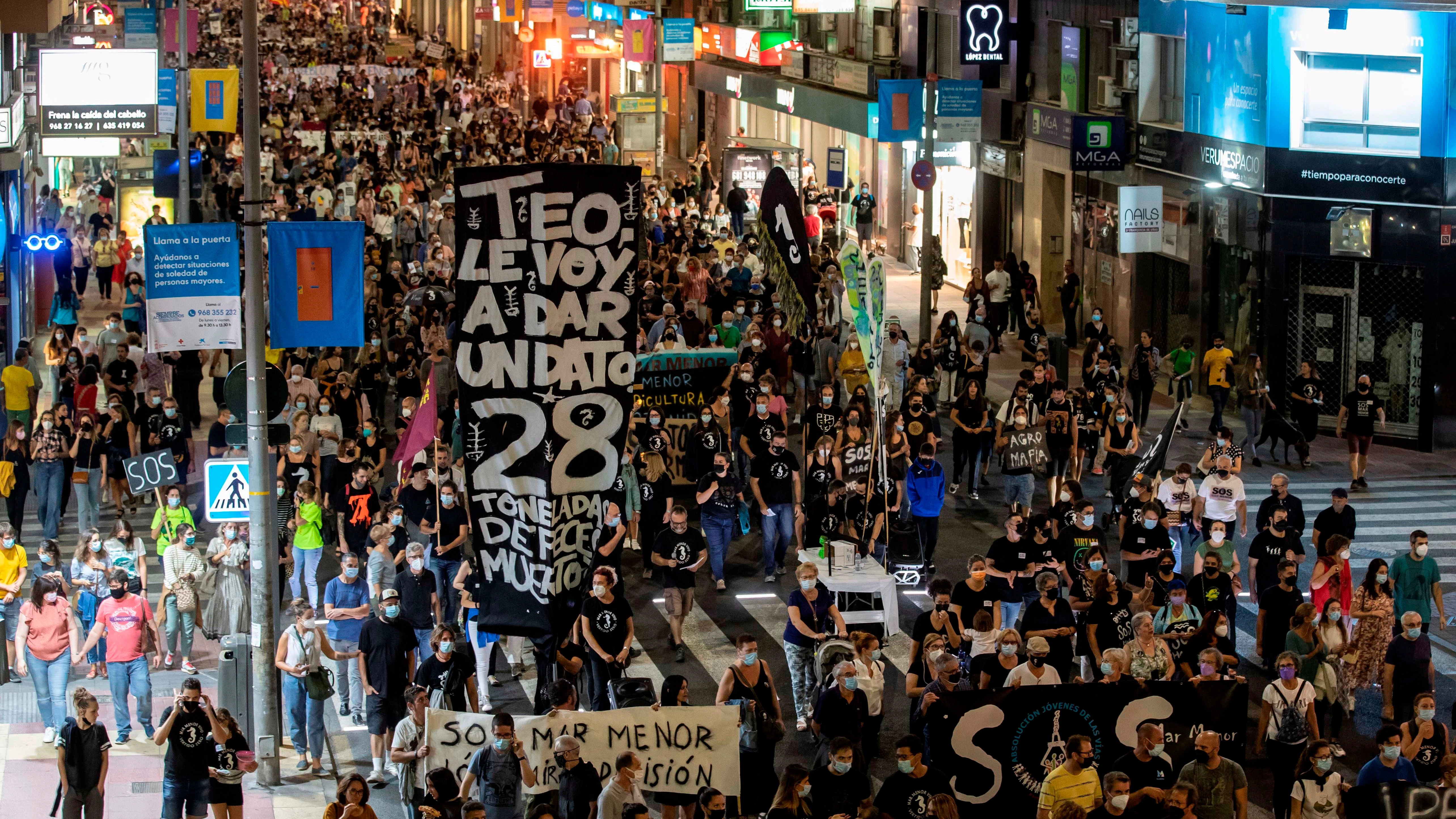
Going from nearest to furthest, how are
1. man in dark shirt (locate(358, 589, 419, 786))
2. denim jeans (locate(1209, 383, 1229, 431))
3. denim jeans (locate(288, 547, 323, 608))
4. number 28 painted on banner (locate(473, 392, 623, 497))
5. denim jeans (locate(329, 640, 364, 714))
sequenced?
number 28 painted on banner (locate(473, 392, 623, 497))
man in dark shirt (locate(358, 589, 419, 786))
denim jeans (locate(329, 640, 364, 714))
denim jeans (locate(288, 547, 323, 608))
denim jeans (locate(1209, 383, 1229, 431))

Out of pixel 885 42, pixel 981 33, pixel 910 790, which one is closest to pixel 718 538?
pixel 910 790

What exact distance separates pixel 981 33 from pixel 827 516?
20185 millimetres

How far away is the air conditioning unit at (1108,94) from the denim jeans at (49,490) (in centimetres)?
1973

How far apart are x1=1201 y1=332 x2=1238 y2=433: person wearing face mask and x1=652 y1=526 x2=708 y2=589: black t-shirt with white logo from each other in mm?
11719

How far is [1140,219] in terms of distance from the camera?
1232 inches

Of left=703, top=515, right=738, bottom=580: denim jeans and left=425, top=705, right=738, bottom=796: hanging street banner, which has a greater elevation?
left=703, top=515, right=738, bottom=580: denim jeans

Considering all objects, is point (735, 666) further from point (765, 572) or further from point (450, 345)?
point (450, 345)

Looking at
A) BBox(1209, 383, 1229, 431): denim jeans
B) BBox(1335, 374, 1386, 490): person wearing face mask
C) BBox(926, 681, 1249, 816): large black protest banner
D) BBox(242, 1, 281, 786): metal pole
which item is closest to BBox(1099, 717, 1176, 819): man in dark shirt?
BBox(926, 681, 1249, 816): large black protest banner

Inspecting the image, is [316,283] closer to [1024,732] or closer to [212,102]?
[1024,732]

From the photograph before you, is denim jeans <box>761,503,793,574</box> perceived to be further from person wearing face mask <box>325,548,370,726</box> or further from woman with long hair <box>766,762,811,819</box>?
woman with long hair <box>766,762,811,819</box>

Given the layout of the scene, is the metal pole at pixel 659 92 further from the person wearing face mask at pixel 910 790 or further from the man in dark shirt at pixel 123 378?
the person wearing face mask at pixel 910 790

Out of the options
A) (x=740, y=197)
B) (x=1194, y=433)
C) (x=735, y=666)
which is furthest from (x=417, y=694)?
(x=740, y=197)

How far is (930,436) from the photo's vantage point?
21344 mm

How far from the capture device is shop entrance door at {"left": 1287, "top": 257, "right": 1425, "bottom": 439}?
27938mm
